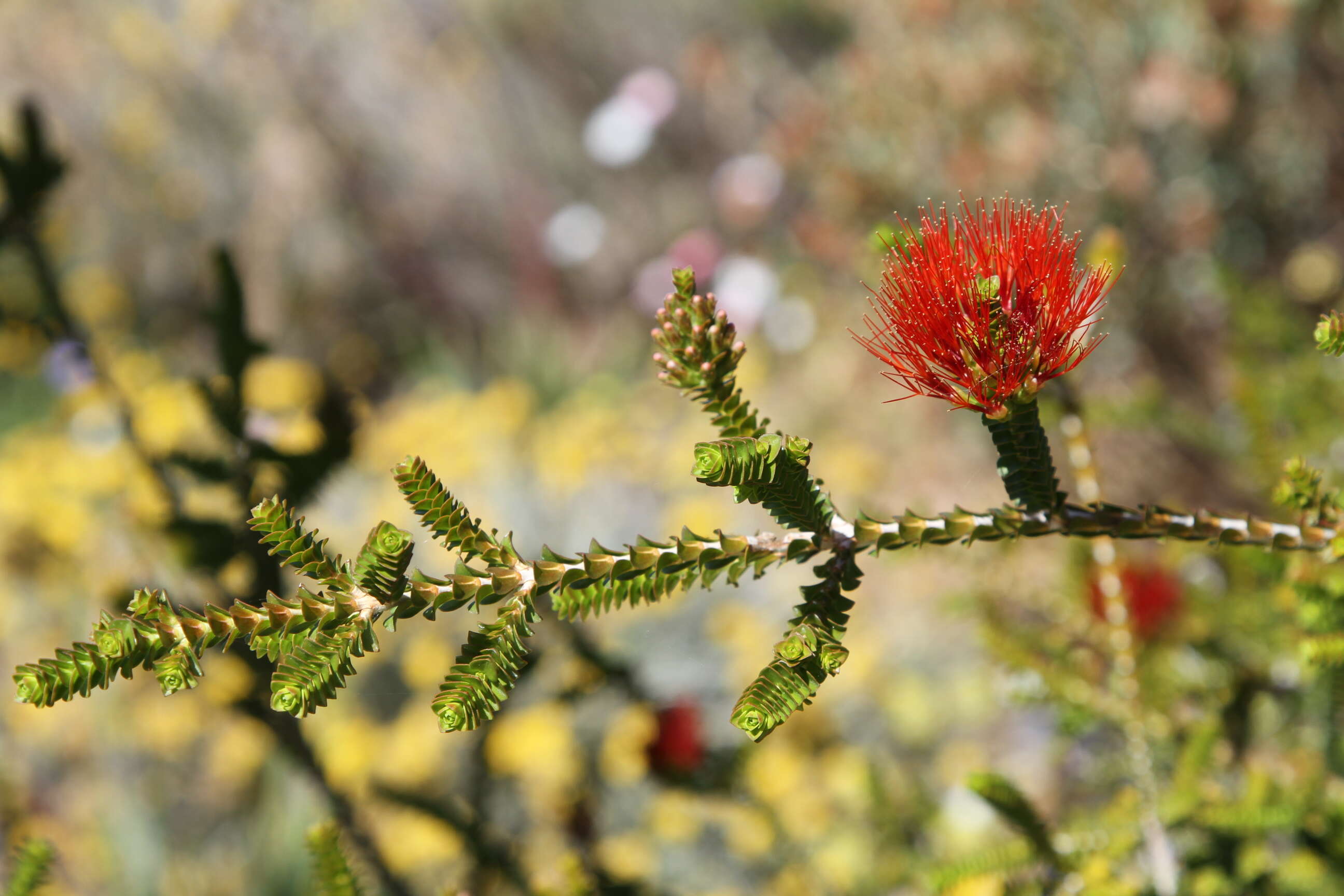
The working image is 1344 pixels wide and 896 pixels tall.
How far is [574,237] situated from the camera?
4.06 meters

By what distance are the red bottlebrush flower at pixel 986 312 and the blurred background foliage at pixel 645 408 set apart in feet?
0.23

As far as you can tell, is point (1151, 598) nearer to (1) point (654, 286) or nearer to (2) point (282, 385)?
(1) point (654, 286)

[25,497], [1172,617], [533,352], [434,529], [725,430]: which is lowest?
[434,529]

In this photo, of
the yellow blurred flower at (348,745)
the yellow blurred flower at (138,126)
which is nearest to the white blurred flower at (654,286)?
the yellow blurred flower at (348,745)

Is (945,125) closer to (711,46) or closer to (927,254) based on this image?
(711,46)

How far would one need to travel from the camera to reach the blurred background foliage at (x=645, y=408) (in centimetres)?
103

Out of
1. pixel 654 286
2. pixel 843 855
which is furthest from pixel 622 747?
pixel 654 286

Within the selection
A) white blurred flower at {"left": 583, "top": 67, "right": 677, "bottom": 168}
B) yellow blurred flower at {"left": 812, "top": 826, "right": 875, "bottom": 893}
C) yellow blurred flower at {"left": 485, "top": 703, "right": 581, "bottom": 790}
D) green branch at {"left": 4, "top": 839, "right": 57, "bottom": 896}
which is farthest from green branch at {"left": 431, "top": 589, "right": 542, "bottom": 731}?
white blurred flower at {"left": 583, "top": 67, "right": 677, "bottom": 168}

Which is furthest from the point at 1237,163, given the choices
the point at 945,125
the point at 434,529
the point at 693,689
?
the point at 434,529

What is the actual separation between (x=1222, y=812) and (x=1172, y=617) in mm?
543

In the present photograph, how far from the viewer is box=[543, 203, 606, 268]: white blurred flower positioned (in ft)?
13.3

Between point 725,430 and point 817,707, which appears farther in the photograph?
point 817,707

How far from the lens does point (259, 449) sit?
36.9 inches

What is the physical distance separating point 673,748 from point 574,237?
327cm
